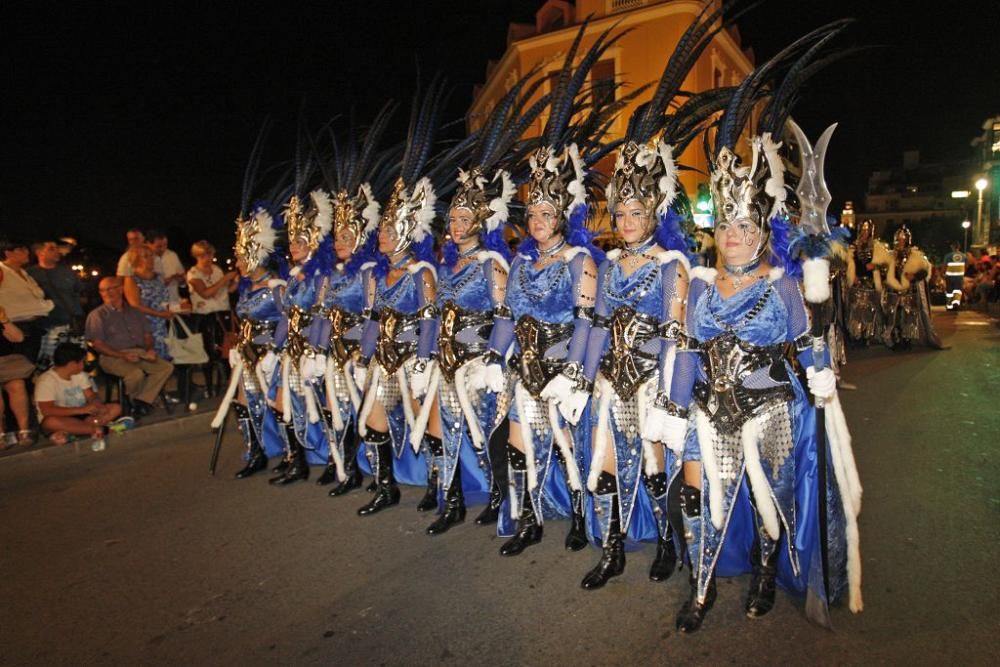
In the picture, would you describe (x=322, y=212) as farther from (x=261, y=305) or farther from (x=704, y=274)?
(x=704, y=274)

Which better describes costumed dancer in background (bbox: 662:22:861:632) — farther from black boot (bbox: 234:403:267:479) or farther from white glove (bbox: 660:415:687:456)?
black boot (bbox: 234:403:267:479)

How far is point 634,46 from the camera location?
17.5m

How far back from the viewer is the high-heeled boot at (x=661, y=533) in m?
3.29

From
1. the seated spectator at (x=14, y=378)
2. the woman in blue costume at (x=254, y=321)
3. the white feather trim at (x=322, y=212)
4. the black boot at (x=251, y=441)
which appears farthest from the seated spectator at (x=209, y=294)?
the white feather trim at (x=322, y=212)

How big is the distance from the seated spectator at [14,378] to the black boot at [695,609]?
6407 millimetres

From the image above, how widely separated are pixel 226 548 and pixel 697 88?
16.6 metres

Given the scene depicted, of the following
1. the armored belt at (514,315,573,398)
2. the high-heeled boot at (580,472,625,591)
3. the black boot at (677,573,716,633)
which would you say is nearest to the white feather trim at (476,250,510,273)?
Result: the armored belt at (514,315,573,398)

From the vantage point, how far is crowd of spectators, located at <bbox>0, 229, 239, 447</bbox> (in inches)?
250

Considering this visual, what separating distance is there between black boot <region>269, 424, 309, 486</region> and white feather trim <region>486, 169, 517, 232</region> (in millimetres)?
2434

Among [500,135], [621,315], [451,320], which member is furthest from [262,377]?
[621,315]

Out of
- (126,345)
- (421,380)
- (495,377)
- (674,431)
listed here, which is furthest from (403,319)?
(126,345)

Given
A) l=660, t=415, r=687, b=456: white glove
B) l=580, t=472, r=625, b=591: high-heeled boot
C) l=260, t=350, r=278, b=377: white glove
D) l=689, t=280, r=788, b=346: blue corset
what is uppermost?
l=689, t=280, r=788, b=346: blue corset

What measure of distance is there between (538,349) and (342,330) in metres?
1.79

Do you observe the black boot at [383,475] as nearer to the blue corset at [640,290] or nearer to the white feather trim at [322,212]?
the white feather trim at [322,212]
